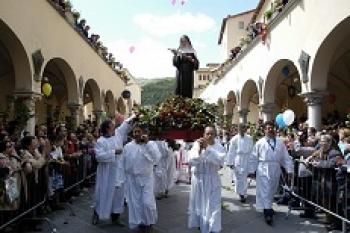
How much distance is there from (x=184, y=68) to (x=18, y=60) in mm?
4845

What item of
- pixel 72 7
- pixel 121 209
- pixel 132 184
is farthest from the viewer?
pixel 72 7

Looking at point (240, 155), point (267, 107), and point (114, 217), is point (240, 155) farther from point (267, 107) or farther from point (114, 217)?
point (267, 107)

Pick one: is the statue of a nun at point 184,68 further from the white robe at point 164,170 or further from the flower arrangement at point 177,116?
the flower arrangement at point 177,116

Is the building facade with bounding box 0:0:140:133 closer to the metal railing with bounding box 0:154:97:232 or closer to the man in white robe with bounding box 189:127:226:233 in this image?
the metal railing with bounding box 0:154:97:232

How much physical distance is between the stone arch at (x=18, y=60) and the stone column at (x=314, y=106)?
25.9ft

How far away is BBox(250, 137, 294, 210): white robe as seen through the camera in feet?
28.0

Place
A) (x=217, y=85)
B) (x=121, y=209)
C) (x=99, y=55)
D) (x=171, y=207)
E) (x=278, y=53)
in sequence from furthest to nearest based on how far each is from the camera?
(x=217, y=85) → (x=99, y=55) → (x=278, y=53) → (x=171, y=207) → (x=121, y=209)

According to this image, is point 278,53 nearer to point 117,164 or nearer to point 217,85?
point 117,164

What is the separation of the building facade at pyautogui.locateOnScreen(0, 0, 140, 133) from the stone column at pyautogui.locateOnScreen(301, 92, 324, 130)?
772 centimetres

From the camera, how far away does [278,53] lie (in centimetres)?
1659

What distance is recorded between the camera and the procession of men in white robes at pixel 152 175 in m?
7.17

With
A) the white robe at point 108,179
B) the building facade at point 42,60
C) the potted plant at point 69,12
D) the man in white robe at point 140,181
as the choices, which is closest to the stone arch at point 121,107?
the building facade at point 42,60

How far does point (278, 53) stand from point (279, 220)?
9196 mm

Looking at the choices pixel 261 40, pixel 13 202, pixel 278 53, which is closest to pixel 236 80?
pixel 261 40
